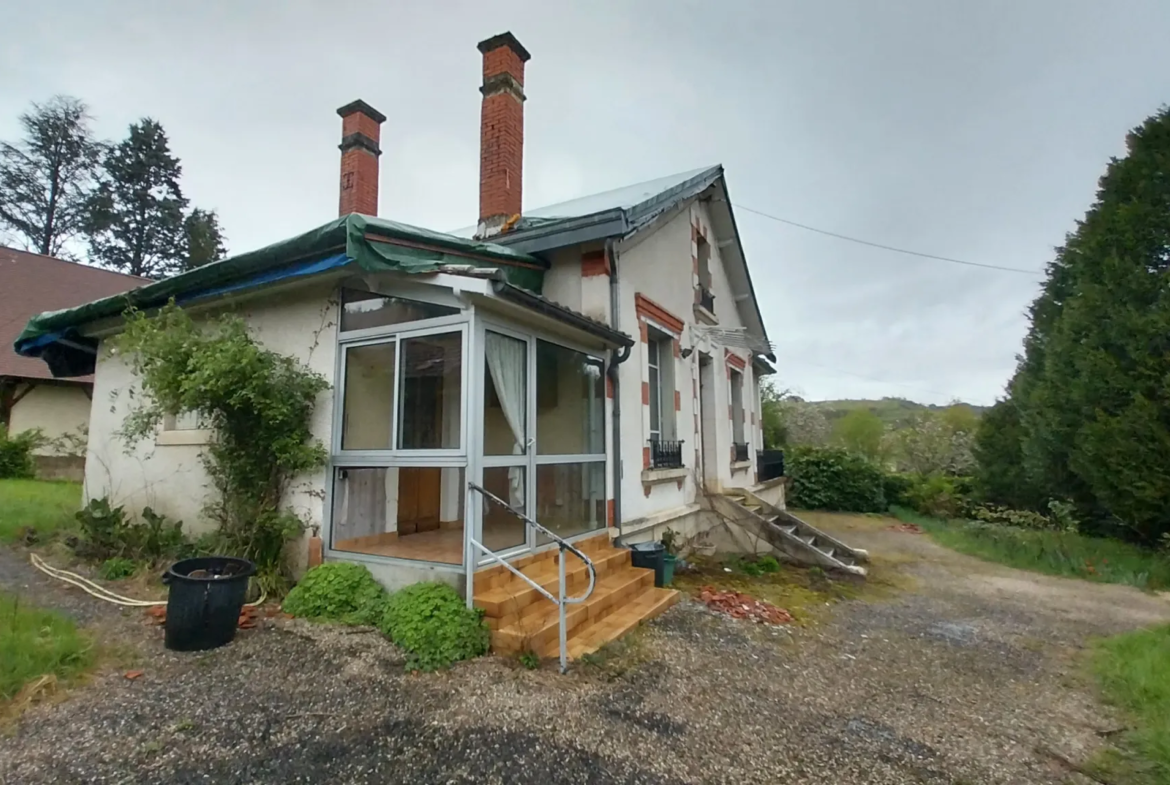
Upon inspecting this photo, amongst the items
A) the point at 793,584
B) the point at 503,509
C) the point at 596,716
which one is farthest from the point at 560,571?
the point at 793,584

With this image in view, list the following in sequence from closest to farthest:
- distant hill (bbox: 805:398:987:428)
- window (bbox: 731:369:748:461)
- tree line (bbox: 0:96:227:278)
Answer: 1. window (bbox: 731:369:748:461)
2. distant hill (bbox: 805:398:987:428)
3. tree line (bbox: 0:96:227:278)

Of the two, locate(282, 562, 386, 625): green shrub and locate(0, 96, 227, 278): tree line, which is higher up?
locate(0, 96, 227, 278): tree line

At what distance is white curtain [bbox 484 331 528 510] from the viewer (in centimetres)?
459

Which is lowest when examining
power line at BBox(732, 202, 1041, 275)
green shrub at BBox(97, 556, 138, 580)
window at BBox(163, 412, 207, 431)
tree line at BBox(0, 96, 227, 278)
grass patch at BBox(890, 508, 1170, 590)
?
grass patch at BBox(890, 508, 1170, 590)

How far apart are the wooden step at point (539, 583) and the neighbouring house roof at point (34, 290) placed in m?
15.6

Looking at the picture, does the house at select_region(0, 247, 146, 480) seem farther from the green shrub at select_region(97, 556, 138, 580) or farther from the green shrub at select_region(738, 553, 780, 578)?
the green shrub at select_region(738, 553, 780, 578)

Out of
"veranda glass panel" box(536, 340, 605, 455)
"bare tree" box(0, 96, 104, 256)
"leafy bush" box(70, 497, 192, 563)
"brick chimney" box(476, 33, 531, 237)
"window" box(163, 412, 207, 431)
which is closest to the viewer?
"veranda glass panel" box(536, 340, 605, 455)

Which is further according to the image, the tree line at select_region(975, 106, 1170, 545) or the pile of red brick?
the tree line at select_region(975, 106, 1170, 545)

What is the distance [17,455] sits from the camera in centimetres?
1277

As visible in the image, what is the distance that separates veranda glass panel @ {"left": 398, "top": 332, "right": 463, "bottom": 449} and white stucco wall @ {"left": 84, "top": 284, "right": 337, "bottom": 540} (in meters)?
0.90

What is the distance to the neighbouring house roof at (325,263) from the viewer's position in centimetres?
431

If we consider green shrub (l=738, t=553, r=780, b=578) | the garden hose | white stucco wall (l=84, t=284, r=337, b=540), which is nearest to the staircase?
green shrub (l=738, t=553, r=780, b=578)

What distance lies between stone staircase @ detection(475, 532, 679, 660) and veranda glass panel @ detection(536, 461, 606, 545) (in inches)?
7.6

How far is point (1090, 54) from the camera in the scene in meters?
8.25
